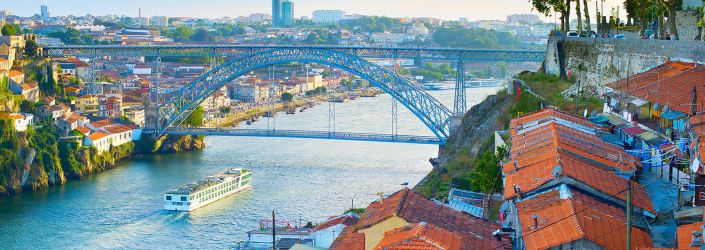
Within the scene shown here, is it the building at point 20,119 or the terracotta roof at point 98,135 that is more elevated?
the building at point 20,119

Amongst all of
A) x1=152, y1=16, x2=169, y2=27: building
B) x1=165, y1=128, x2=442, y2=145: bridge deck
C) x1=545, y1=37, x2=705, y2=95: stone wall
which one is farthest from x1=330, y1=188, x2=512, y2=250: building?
x1=152, y1=16, x2=169, y2=27: building

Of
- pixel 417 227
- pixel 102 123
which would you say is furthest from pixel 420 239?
pixel 102 123

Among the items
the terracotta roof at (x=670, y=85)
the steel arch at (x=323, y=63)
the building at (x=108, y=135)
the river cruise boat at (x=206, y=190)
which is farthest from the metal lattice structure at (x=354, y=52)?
the terracotta roof at (x=670, y=85)

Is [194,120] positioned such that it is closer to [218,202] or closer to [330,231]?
[218,202]

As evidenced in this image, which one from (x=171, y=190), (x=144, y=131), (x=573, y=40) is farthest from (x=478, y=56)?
(x=573, y=40)

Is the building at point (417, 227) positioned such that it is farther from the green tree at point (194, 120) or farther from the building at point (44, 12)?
the building at point (44, 12)

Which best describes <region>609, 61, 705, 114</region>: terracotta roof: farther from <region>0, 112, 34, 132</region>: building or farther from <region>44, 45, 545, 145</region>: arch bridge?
<region>0, 112, 34, 132</region>: building
